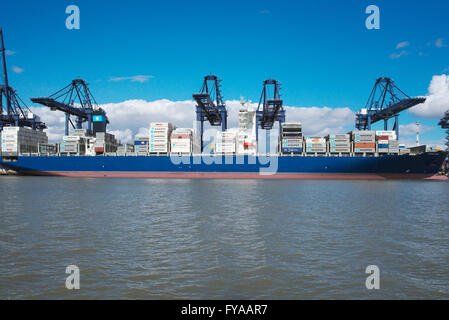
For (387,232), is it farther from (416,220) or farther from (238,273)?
(238,273)

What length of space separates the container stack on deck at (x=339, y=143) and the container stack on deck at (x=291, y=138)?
5.29 m

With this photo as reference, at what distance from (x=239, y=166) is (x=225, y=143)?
662 cm

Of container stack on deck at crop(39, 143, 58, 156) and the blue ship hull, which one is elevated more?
container stack on deck at crop(39, 143, 58, 156)

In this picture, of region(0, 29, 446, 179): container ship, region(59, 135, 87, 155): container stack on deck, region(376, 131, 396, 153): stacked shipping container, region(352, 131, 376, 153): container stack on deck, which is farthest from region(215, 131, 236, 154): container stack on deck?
region(59, 135, 87, 155): container stack on deck

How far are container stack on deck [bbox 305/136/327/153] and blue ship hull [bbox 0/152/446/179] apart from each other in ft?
8.26

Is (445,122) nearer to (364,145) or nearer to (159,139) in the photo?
(364,145)

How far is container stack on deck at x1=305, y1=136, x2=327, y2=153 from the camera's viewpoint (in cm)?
5528

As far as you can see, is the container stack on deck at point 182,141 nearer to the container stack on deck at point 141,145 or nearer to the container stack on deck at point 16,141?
the container stack on deck at point 141,145

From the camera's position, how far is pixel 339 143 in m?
55.1

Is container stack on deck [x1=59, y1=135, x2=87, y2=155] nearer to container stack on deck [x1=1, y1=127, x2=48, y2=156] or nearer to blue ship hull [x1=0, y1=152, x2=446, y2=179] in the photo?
blue ship hull [x1=0, y1=152, x2=446, y2=179]

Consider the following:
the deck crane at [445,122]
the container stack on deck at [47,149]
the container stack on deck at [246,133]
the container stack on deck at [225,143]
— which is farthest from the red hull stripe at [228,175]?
the deck crane at [445,122]

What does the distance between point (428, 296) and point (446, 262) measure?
3.06 metres

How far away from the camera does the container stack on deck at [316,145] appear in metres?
55.3
